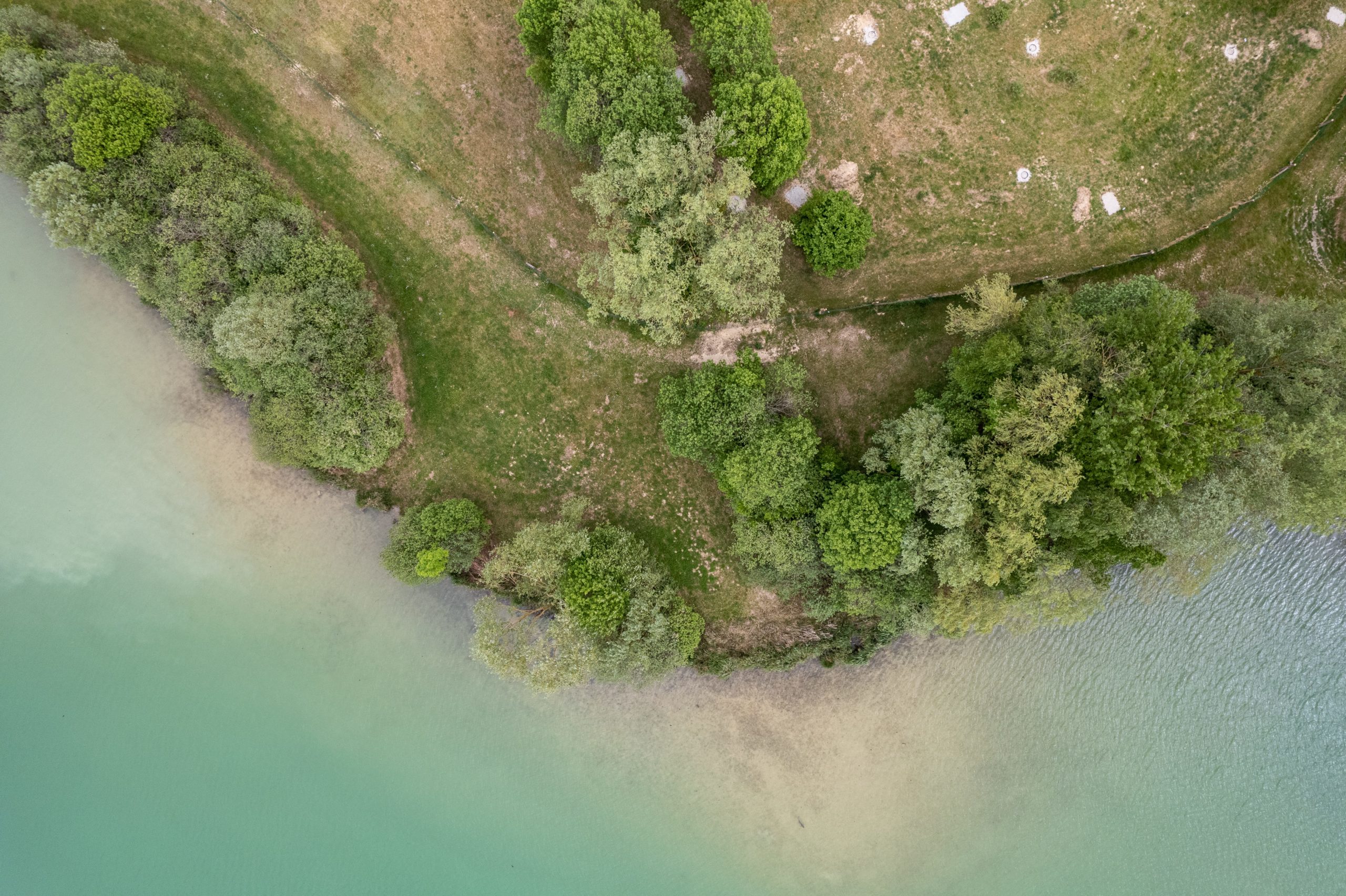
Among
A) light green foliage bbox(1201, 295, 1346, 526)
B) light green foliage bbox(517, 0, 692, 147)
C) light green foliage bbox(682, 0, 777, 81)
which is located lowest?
light green foliage bbox(517, 0, 692, 147)

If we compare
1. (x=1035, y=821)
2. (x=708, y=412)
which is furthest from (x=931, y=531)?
(x=1035, y=821)

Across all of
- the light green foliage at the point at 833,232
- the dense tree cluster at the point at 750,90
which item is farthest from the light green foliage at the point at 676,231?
the light green foliage at the point at 833,232

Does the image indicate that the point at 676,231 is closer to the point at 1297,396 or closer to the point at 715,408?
the point at 715,408

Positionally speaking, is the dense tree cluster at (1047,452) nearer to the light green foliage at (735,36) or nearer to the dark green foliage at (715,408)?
the dark green foliage at (715,408)

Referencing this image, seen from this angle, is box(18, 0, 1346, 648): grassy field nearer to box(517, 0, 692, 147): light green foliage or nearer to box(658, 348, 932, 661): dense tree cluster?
box(658, 348, 932, 661): dense tree cluster

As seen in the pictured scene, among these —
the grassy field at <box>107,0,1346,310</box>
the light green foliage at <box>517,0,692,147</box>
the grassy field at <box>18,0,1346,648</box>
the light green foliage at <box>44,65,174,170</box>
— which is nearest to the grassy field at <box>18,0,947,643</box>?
the grassy field at <box>18,0,1346,648</box>

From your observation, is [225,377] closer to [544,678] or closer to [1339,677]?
[544,678]

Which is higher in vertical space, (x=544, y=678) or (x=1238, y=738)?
(x=1238, y=738)
